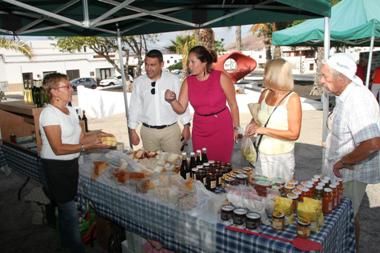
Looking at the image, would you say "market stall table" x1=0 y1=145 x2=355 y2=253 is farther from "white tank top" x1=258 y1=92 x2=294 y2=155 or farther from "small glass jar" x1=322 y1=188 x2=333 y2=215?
"white tank top" x1=258 y1=92 x2=294 y2=155

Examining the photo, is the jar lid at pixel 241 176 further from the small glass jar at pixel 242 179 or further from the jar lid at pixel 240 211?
the jar lid at pixel 240 211

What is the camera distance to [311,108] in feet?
38.2

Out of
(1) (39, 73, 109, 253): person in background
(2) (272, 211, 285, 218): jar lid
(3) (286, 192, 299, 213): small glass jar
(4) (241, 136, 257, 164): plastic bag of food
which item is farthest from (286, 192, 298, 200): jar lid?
(1) (39, 73, 109, 253): person in background

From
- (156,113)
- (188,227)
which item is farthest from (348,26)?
(188,227)

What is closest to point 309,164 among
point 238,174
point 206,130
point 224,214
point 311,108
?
point 206,130

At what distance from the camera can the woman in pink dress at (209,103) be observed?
324 centimetres

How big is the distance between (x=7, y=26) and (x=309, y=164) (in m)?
5.07

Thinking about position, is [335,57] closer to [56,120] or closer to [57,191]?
[56,120]

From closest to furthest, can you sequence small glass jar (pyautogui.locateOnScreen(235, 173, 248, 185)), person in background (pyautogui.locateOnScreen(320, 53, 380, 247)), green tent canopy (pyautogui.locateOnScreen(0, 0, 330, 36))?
person in background (pyautogui.locateOnScreen(320, 53, 380, 247)) < small glass jar (pyautogui.locateOnScreen(235, 173, 248, 185)) < green tent canopy (pyautogui.locateOnScreen(0, 0, 330, 36))

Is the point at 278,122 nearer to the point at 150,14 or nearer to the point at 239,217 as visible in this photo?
the point at 239,217

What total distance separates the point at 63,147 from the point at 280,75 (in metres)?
1.73

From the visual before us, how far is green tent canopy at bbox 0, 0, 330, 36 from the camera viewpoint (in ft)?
11.9

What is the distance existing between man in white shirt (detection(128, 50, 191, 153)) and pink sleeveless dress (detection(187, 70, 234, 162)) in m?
0.35

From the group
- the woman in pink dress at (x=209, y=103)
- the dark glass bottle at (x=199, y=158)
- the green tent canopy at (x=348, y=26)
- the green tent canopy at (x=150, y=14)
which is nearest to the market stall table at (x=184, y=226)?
the dark glass bottle at (x=199, y=158)
